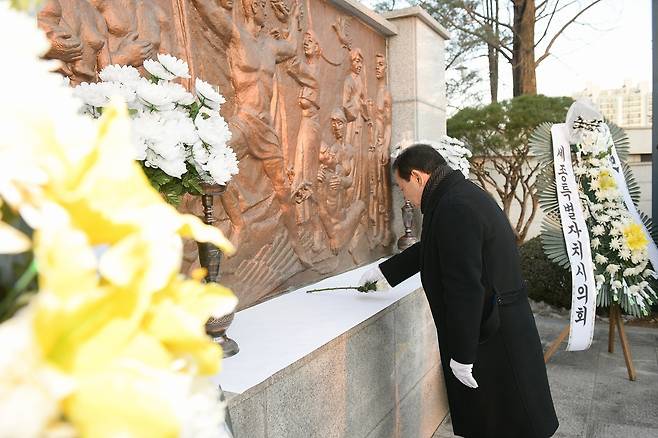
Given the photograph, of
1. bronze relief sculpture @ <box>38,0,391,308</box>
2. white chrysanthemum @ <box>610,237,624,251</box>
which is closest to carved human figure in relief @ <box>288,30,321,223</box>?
bronze relief sculpture @ <box>38,0,391,308</box>

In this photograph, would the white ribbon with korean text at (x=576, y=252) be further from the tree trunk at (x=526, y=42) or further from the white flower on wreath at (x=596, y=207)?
the tree trunk at (x=526, y=42)

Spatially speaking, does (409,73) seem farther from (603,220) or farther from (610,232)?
(610,232)

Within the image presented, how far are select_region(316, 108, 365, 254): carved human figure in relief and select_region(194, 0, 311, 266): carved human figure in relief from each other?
1.61ft

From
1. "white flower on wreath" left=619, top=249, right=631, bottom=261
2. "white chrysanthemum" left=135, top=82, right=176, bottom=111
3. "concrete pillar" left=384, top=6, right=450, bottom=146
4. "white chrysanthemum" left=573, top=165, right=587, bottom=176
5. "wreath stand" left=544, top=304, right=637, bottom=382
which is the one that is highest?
"concrete pillar" left=384, top=6, right=450, bottom=146

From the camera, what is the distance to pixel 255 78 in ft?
10.5

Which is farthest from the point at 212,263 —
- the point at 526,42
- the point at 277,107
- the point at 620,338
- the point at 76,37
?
the point at 526,42

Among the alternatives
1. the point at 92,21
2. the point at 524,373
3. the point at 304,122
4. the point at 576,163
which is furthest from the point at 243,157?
the point at 576,163

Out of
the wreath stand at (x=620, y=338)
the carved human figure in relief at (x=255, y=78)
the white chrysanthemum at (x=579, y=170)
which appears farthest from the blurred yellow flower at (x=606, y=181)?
the carved human figure in relief at (x=255, y=78)

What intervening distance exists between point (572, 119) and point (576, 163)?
37cm

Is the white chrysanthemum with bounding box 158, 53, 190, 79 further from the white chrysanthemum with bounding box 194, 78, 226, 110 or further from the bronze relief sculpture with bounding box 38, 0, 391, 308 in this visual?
the bronze relief sculpture with bounding box 38, 0, 391, 308

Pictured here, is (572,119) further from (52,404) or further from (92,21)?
(52,404)

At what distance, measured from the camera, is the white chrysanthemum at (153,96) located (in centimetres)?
165

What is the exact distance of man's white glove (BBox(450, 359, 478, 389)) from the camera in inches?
99.6

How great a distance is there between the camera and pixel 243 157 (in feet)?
10.4
